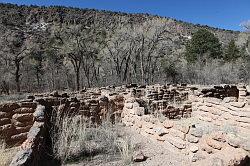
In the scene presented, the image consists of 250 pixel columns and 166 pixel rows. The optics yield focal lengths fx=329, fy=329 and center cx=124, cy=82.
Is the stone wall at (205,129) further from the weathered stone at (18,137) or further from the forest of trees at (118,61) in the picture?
the forest of trees at (118,61)

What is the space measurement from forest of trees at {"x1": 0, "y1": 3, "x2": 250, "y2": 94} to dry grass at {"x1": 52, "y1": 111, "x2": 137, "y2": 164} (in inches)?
914

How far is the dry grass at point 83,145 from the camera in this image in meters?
5.98

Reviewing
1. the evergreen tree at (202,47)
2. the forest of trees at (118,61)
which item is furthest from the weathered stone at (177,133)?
the evergreen tree at (202,47)

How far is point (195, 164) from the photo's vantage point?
16.1ft

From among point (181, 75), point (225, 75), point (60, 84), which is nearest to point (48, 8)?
point (60, 84)

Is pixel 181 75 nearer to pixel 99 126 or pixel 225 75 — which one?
pixel 225 75

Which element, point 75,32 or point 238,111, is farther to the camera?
point 75,32

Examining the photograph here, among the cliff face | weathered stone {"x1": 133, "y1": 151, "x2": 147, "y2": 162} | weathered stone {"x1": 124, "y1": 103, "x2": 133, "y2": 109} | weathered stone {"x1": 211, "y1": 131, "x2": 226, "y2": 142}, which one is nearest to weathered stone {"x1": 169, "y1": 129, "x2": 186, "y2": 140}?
weathered stone {"x1": 133, "y1": 151, "x2": 147, "y2": 162}

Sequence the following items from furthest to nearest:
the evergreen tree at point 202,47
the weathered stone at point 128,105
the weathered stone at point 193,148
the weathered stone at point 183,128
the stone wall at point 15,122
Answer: the evergreen tree at point 202,47 → the weathered stone at point 128,105 → the stone wall at point 15,122 → the weathered stone at point 183,128 → the weathered stone at point 193,148

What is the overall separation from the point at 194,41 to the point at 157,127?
145 ft

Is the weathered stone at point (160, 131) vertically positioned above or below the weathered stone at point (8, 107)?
below

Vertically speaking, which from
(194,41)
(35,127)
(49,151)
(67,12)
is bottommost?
(49,151)

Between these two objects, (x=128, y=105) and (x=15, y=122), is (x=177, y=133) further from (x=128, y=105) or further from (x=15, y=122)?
(x=15, y=122)

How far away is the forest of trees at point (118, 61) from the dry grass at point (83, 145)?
23.2 metres
